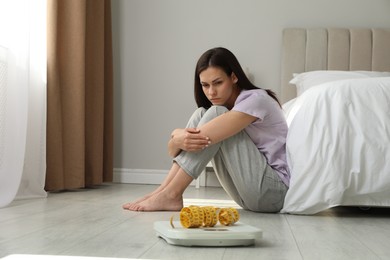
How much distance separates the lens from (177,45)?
188 inches

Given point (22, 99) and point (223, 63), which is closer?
point (223, 63)

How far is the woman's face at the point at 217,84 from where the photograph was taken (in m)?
2.68

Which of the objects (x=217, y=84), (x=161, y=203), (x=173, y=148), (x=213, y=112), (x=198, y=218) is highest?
(x=217, y=84)

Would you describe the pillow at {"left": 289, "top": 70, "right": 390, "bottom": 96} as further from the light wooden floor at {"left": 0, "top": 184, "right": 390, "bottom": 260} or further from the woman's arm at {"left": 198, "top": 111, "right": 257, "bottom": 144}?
the woman's arm at {"left": 198, "top": 111, "right": 257, "bottom": 144}

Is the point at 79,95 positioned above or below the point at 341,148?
above

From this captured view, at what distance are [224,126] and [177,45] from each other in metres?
2.34

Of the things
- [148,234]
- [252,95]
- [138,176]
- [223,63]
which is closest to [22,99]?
[223,63]

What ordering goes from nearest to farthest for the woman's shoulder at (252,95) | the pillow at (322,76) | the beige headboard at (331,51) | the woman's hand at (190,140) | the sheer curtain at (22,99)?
1. the woman's hand at (190,140)
2. the woman's shoulder at (252,95)
3. the sheer curtain at (22,99)
4. the pillow at (322,76)
5. the beige headboard at (331,51)

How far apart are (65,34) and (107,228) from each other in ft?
6.90

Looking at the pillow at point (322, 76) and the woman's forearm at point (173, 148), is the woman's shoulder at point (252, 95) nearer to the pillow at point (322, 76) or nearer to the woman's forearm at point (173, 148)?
the woman's forearm at point (173, 148)

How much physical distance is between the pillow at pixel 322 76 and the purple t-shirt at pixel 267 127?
59.2 inches

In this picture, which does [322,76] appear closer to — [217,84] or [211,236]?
[217,84]

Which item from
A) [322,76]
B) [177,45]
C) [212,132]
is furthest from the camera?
[177,45]

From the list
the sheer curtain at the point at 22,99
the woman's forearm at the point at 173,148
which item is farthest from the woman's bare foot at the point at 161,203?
the sheer curtain at the point at 22,99
